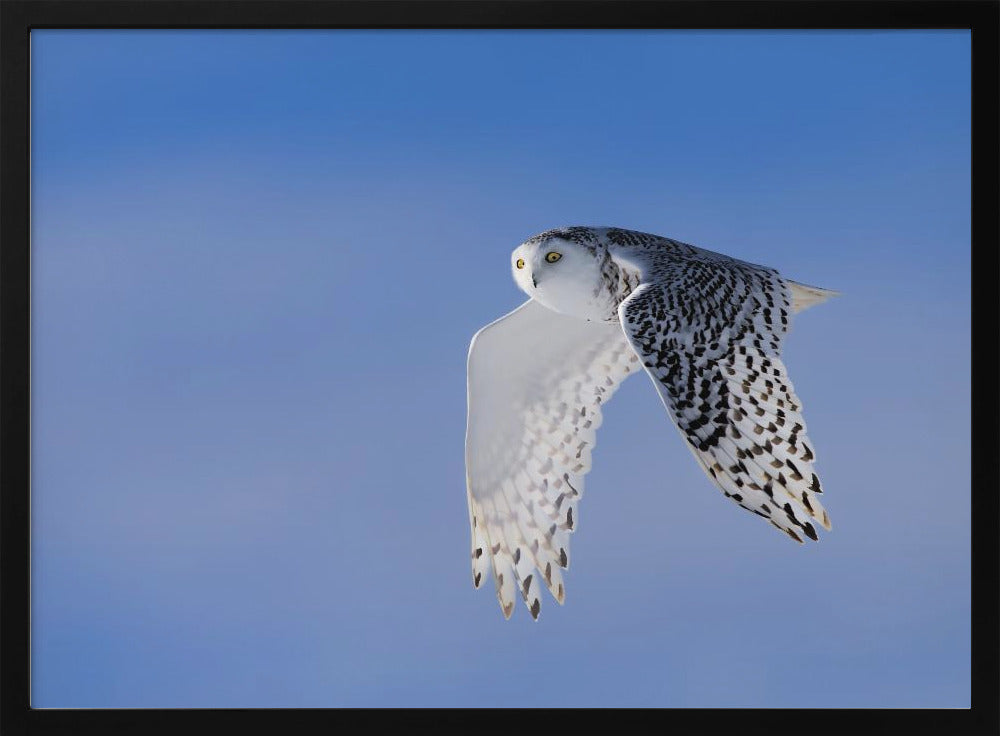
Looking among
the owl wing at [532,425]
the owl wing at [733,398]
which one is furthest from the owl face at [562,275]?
the owl wing at [733,398]

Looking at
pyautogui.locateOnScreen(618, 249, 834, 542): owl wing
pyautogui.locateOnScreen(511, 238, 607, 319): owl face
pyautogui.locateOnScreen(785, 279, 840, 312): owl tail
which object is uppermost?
pyautogui.locateOnScreen(511, 238, 607, 319): owl face

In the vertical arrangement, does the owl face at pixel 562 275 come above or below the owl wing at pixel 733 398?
above

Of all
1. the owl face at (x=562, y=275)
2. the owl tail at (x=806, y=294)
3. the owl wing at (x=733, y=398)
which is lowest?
the owl wing at (x=733, y=398)

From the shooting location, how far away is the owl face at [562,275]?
217cm

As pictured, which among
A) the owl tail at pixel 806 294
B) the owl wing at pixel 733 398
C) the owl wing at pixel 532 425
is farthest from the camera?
the owl wing at pixel 532 425

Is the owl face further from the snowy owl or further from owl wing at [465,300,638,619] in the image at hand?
owl wing at [465,300,638,619]

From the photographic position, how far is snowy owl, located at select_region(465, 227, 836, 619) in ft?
5.62

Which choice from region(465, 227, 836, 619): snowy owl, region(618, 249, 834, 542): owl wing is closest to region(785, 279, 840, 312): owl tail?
region(465, 227, 836, 619): snowy owl

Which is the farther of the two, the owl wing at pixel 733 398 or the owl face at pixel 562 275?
the owl face at pixel 562 275

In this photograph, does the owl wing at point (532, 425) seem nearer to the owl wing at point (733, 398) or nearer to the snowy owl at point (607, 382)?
the snowy owl at point (607, 382)

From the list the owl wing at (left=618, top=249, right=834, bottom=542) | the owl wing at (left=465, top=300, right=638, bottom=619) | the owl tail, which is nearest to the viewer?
the owl wing at (left=618, top=249, right=834, bottom=542)
